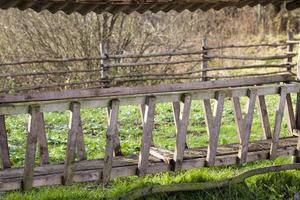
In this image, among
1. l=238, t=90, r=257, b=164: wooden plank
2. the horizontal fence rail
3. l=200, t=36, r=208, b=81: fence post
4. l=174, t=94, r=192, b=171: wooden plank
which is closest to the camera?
l=174, t=94, r=192, b=171: wooden plank

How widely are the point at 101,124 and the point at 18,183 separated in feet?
18.5

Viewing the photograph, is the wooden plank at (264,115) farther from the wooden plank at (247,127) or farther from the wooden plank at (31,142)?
the wooden plank at (31,142)

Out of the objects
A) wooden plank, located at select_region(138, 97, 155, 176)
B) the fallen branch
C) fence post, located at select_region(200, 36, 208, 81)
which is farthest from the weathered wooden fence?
fence post, located at select_region(200, 36, 208, 81)

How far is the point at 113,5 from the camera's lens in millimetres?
5457

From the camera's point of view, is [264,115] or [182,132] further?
[264,115]

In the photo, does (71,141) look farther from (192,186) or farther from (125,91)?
(125,91)

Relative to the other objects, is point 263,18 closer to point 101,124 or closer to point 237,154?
point 101,124

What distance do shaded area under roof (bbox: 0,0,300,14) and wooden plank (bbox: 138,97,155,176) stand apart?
1.01 meters

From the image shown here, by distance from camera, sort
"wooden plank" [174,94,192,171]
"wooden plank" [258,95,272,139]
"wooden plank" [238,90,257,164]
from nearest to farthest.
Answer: "wooden plank" [174,94,192,171]
"wooden plank" [238,90,257,164]
"wooden plank" [258,95,272,139]

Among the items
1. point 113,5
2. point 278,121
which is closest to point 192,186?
point 278,121

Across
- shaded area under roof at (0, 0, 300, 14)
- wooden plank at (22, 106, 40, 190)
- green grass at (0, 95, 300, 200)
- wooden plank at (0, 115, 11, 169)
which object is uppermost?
shaded area under roof at (0, 0, 300, 14)

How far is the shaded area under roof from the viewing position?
506 cm

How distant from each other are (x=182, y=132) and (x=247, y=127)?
32.0 inches

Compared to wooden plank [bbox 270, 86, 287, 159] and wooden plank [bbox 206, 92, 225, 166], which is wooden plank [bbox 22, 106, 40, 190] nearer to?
wooden plank [bbox 206, 92, 225, 166]
